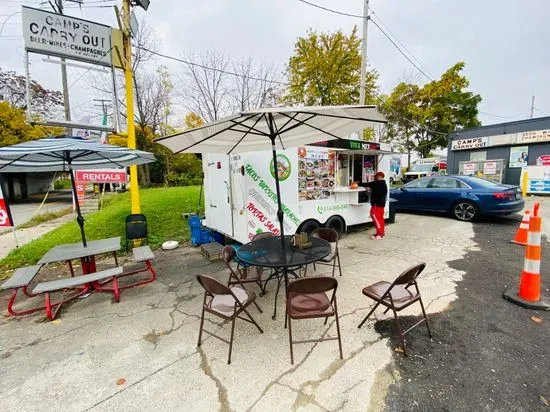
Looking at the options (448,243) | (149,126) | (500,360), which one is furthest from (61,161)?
(149,126)

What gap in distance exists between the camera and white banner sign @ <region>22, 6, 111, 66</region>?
4.79 metres

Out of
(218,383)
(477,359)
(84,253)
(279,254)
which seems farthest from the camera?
(84,253)

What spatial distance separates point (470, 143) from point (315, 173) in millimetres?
16912

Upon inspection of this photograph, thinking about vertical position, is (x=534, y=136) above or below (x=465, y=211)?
above

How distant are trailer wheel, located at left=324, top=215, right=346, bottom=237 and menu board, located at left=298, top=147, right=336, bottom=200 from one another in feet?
1.97

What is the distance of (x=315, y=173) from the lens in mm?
5477

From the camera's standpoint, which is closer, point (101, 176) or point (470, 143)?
point (101, 176)

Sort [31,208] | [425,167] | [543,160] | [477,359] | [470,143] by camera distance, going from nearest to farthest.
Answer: [477,359] < [543,160] < [31,208] < [470,143] < [425,167]

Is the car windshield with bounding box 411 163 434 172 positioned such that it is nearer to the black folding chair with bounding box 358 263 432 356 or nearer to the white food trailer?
the white food trailer

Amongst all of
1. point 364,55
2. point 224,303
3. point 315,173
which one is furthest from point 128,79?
point 364,55

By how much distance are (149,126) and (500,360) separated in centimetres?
2150

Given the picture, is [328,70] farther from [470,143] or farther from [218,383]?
[218,383]

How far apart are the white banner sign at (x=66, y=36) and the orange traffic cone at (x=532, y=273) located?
25.8ft

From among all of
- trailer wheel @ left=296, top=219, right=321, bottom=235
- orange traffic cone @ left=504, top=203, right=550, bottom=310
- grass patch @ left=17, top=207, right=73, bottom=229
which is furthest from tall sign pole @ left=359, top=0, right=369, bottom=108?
grass patch @ left=17, top=207, right=73, bottom=229
